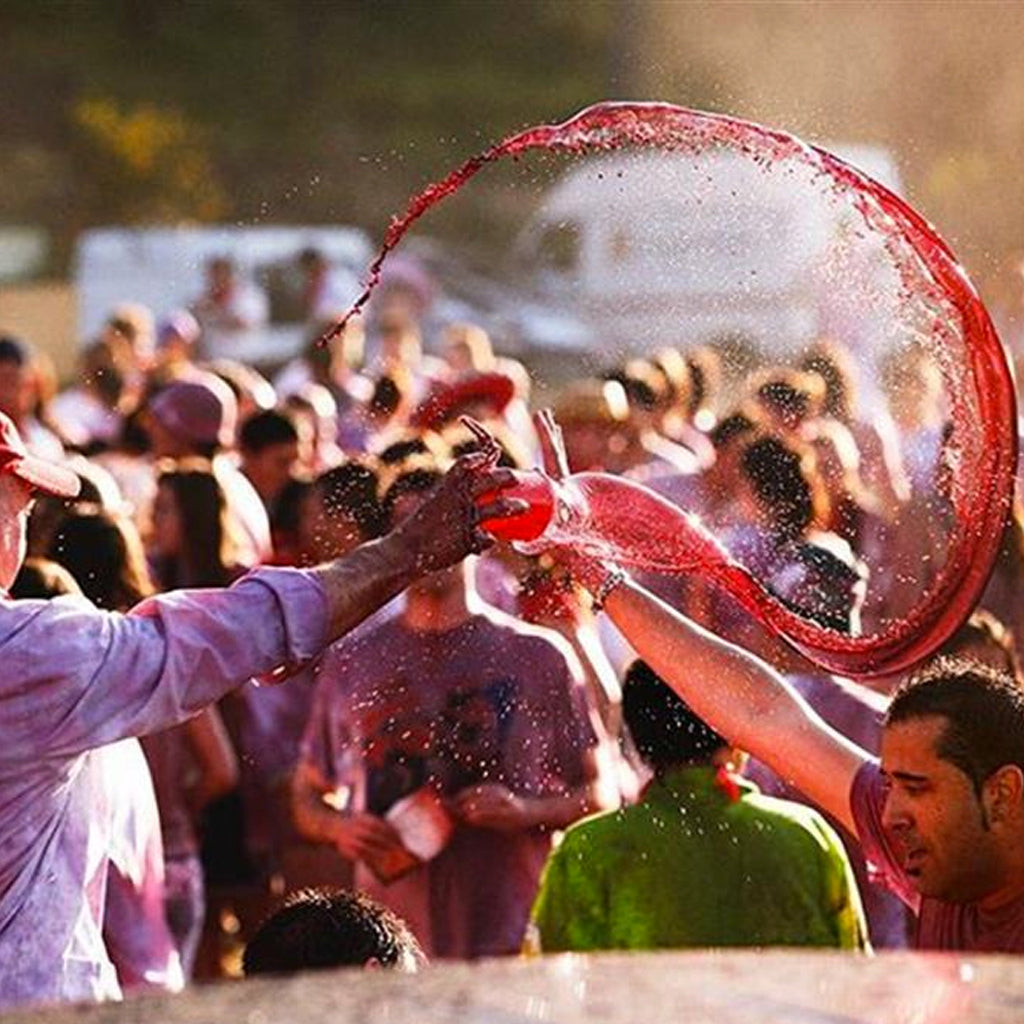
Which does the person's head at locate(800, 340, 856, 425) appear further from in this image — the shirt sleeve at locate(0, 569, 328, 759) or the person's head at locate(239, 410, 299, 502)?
the person's head at locate(239, 410, 299, 502)

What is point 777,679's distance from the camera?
17.3 ft

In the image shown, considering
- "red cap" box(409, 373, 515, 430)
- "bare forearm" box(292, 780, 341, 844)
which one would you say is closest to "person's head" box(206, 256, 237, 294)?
"red cap" box(409, 373, 515, 430)

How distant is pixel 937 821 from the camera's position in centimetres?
475

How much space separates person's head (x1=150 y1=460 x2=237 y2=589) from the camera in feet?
29.1

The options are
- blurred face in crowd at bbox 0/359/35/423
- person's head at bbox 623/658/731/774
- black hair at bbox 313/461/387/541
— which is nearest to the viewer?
person's head at bbox 623/658/731/774

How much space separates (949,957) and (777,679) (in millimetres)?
2542

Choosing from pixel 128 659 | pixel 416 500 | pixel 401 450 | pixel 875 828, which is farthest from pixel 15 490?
pixel 401 450

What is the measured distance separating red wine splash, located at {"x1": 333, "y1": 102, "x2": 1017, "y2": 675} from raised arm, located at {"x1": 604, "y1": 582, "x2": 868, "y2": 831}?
0.38 feet

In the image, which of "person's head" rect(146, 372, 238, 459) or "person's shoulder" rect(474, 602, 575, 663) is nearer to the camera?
"person's shoulder" rect(474, 602, 575, 663)

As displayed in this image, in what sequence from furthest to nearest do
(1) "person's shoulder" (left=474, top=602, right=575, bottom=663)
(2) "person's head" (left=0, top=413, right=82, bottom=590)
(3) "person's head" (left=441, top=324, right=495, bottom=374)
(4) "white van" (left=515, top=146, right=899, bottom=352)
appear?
(3) "person's head" (left=441, top=324, right=495, bottom=374), (1) "person's shoulder" (left=474, top=602, right=575, bottom=663), (4) "white van" (left=515, top=146, right=899, bottom=352), (2) "person's head" (left=0, top=413, right=82, bottom=590)

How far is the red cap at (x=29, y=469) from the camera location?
508cm

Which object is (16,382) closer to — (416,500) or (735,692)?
(416,500)

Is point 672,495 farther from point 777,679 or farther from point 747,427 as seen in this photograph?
point 777,679

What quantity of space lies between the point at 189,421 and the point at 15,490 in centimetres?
536
